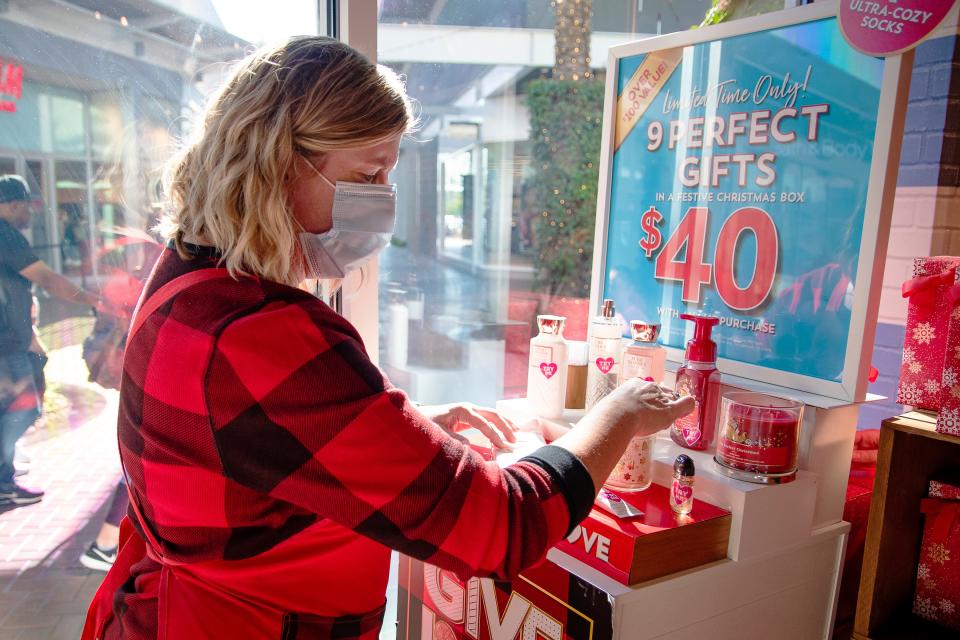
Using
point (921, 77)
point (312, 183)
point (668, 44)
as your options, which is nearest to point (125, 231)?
point (312, 183)

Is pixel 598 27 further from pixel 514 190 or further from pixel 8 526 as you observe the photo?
pixel 8 526

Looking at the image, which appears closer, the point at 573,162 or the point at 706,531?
the point at 706,531

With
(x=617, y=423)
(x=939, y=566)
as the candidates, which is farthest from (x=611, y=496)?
(x=939, y=566)

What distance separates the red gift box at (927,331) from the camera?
4.17 feet

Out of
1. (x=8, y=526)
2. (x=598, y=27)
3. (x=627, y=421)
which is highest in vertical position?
(x=598, y=27)

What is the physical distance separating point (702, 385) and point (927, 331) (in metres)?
0.43

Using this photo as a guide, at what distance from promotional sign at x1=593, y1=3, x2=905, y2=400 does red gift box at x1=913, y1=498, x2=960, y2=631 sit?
0.94ft

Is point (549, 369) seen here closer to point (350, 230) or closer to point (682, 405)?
point (682, 405)

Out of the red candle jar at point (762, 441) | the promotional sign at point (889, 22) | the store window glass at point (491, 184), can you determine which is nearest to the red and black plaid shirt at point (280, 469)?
the red candle jar at point (762, 441)

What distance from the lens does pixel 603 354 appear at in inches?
60.1

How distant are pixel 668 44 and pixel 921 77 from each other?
33.5 inches

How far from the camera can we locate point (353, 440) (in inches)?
31.5

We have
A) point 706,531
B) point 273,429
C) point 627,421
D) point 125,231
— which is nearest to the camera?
point 273,429

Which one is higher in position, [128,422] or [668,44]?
[668,44]
